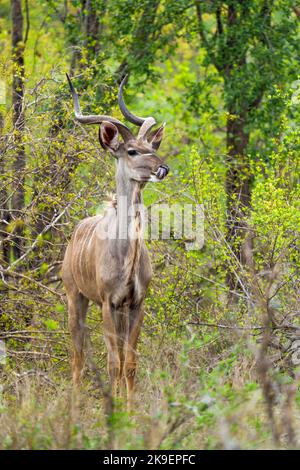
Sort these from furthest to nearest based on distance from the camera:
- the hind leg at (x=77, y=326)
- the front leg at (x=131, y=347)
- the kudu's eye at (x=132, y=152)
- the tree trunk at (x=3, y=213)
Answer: the tree trunk at (x=3, y=213) < the hind leg at (x=77, y=326) < the kudu's eye at (x=132, y=152) < the front leg at (x=131, y=347)

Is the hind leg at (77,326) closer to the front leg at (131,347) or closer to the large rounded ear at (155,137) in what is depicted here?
the front leg at (131,347)

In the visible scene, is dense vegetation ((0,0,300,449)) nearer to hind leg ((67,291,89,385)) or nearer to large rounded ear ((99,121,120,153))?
hind leg ((67,291,89,385))

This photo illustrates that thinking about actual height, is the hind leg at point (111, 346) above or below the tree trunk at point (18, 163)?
below

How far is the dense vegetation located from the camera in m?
4.99

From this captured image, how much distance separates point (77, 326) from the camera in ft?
25.3

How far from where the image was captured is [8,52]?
11.9m

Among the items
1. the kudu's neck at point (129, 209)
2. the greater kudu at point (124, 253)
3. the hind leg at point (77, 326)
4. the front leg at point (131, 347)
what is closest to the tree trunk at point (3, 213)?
the hind leg at point (77, 326)

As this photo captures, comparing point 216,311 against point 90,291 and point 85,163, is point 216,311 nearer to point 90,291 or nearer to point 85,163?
point 90,291

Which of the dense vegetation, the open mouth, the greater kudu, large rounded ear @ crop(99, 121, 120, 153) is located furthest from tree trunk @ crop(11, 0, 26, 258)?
the open mouth

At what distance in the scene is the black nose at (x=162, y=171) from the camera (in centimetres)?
675

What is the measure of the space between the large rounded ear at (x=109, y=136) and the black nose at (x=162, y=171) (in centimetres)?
54

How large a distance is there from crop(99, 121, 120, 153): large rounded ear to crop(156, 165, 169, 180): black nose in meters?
0.54

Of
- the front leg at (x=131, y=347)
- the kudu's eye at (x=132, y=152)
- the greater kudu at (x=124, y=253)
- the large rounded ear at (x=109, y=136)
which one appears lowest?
the front leg at (x=131, y=347)

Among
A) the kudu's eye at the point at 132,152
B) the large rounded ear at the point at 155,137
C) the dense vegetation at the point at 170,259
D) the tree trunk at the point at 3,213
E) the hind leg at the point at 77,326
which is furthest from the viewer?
the tree trunk at the point at 3,213
